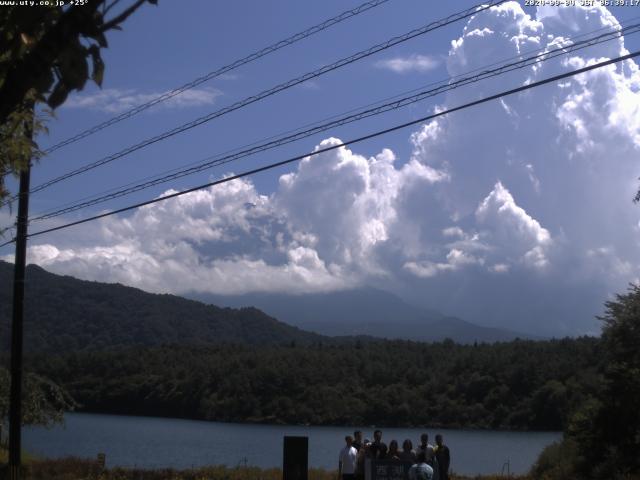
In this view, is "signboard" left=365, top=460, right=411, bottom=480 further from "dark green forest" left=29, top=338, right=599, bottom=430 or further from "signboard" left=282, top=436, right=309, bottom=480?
"dark green forest" left=29, top=338, right=599, bottom=430

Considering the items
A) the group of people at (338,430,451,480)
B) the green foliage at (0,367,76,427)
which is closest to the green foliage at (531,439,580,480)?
the group of people at (338,430,451,480)

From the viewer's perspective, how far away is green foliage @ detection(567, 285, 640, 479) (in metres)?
23.9

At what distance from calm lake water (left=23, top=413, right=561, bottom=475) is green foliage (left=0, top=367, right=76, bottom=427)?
13.8 ft

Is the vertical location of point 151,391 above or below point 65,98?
below

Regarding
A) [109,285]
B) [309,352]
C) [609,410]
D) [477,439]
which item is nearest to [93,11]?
[609,410]

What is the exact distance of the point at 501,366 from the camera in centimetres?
7738

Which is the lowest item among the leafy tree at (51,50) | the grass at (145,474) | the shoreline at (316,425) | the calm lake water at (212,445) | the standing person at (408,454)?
the shoreline at (316,425)

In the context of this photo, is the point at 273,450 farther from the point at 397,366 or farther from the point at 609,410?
the point at 397,366

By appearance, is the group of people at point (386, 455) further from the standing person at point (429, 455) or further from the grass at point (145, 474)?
the grass at point (145, 474)

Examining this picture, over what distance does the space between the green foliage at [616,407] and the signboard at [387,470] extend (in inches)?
386

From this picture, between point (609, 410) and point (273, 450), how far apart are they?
27155 millimetres

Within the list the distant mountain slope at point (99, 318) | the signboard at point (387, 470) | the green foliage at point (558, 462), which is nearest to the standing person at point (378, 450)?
the signboard at point (387, 470)

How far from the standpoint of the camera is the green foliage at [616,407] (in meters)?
23.9

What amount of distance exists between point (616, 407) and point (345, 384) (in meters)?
61.8
